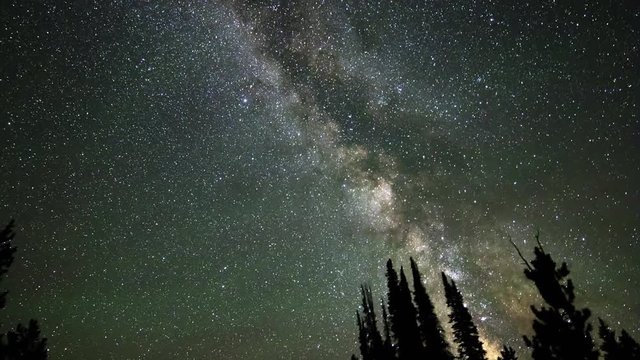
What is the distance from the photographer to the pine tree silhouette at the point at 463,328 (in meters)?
32.6

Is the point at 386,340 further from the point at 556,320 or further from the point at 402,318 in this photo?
the point at 556,320

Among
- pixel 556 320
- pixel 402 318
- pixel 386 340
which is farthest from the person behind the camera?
pixel 386 340

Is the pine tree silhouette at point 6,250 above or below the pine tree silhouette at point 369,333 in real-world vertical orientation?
below

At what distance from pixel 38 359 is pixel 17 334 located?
1.47m

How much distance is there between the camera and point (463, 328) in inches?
1324

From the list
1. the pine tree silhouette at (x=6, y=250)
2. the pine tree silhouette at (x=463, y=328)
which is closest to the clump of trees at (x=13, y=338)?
the pine tree silhouette at (x=6, y=250)

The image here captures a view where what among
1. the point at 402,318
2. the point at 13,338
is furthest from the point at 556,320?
the point at 402,318

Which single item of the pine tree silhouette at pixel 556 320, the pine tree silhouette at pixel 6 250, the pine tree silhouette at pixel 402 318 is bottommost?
the pine tree silhouette at pixel 556 320

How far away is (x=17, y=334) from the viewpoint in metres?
13.5

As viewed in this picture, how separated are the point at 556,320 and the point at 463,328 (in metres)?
27.6

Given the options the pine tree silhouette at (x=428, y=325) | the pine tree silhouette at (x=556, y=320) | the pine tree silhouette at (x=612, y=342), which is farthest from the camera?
the pine tree silhouette at (x=428, y=325)

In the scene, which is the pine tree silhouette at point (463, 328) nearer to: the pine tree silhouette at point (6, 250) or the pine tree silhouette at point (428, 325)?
the pine tree silhouette at point (428, 325)

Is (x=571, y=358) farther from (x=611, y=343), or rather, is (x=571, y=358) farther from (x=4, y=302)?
(x=611, y=343)

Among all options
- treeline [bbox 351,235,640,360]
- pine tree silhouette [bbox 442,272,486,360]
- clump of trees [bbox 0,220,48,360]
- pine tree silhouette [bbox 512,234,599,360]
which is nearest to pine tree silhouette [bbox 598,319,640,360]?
treeline [bbox 351,235,640,360]
